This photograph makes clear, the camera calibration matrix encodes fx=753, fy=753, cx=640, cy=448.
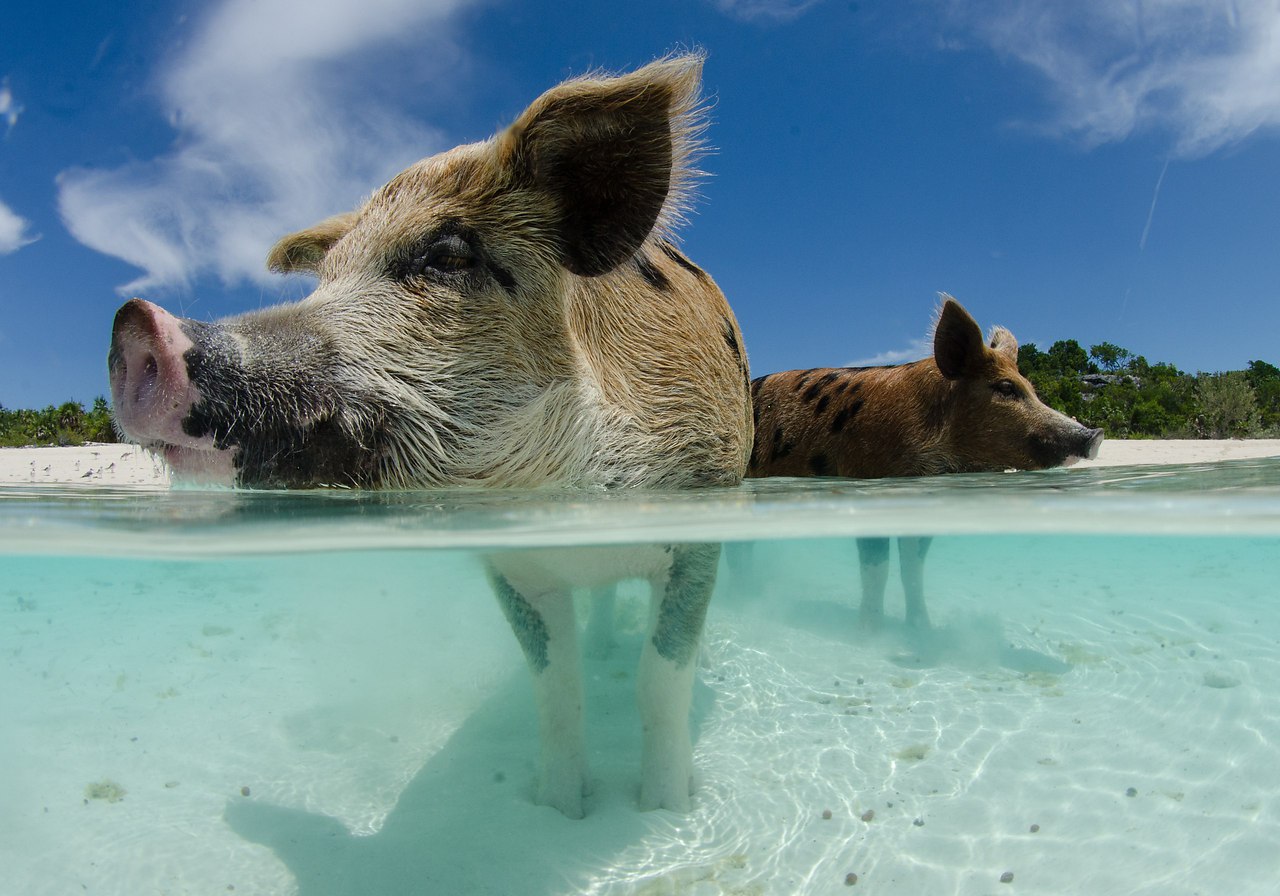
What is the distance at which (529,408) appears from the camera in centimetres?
272

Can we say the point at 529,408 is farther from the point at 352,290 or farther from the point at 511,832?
the point at 511,832

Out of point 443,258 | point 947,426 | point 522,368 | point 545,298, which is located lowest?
point 947,426

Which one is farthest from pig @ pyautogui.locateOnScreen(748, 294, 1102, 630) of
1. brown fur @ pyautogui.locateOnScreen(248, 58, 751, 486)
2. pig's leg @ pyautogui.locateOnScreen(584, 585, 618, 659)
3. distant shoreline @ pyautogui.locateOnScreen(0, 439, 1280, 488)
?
distant shoreline @ pyautogui.locateOnScreen(0, 439, 1280, 488)

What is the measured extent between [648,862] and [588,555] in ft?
3.99

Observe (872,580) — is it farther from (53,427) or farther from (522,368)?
(53,427)

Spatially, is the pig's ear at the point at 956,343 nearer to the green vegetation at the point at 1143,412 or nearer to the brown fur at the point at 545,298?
the brown fur at the point at 545,298

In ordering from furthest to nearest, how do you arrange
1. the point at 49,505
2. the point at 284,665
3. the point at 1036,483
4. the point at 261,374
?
the point at 284,665
the point at 1036,483
the point at 49,505
the point at 261,374

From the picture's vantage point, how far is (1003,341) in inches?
253

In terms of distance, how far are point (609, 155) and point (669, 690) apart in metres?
2.15

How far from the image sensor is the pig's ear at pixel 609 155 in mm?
2754

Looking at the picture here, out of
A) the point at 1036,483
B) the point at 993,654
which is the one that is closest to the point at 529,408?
the point at 1036,483

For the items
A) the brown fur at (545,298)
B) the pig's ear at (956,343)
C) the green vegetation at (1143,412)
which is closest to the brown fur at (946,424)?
the pig's ear at (956,343)

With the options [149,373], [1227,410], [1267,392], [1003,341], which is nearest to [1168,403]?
[1227,410]

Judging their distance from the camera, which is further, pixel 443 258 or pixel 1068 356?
pixel 1068 356
